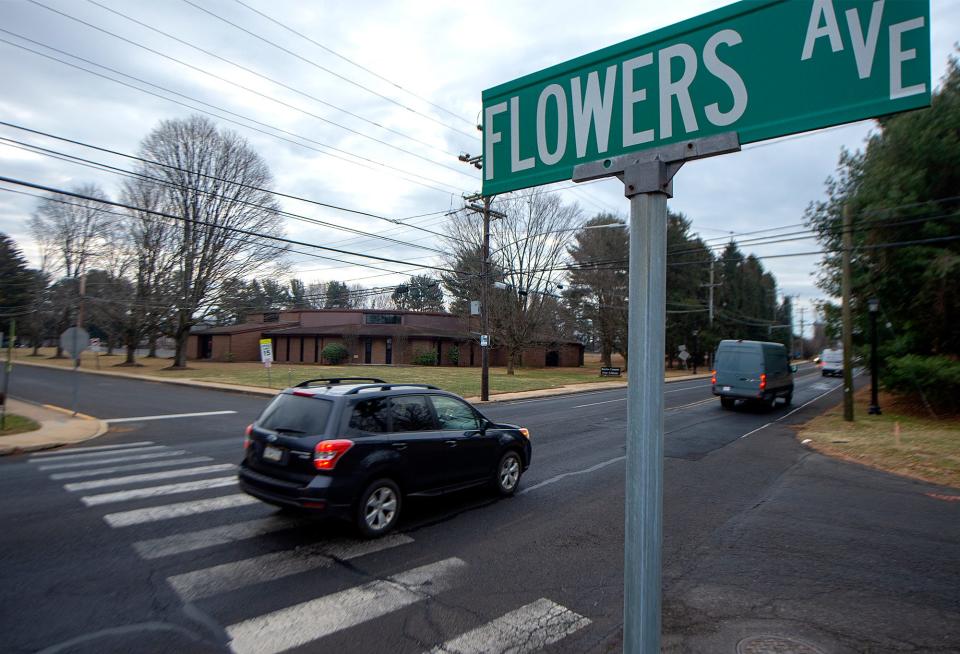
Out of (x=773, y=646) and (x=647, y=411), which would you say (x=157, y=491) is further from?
(x=647, y=411)

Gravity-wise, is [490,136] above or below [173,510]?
above

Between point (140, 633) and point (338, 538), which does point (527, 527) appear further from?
point (140, 633)

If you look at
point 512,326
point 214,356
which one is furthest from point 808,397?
point 214,356

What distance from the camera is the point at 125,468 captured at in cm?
985

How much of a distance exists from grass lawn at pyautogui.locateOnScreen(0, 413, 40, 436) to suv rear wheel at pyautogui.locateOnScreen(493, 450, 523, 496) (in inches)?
497

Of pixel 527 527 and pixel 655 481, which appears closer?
pixel 655 481

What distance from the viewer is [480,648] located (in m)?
4.03

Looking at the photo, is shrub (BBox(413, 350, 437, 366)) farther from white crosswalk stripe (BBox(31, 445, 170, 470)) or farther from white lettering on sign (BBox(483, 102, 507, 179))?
white lettering on sign (BBox(483, 102, 507, 179))

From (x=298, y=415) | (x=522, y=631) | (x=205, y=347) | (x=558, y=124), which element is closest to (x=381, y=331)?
(x=205, y=347)

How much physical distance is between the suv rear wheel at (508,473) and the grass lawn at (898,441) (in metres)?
7.64

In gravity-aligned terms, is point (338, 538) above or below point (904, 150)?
below

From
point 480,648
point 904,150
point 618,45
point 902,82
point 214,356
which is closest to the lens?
point 902,82

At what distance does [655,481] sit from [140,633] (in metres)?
4.12

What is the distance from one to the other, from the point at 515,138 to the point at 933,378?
20.2 m
